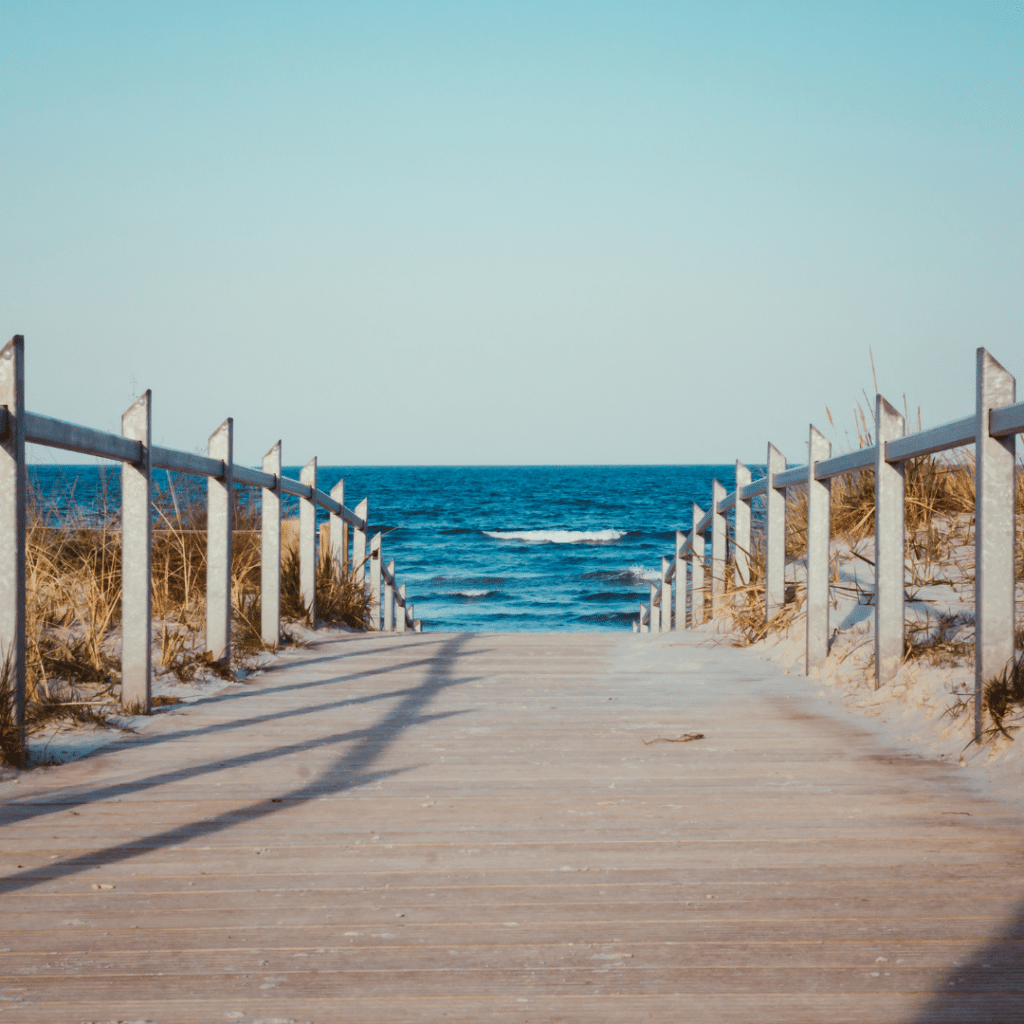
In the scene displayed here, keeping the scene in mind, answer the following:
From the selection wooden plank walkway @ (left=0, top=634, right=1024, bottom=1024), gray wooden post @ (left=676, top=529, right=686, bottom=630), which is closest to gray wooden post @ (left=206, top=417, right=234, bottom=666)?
wooden plank walkway @ (left=0, top=634, right=1024, bottom=1024)

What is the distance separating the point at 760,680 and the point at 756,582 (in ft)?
5.45

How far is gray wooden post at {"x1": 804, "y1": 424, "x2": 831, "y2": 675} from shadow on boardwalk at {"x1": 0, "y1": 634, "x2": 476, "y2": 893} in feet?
6.18

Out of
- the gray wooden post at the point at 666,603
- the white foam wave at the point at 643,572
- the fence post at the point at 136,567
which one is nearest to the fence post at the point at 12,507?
the fence post at the point at 136,567

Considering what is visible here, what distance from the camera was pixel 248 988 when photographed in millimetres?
1629

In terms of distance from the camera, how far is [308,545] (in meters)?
6.60

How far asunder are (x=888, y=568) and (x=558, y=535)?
30.8m

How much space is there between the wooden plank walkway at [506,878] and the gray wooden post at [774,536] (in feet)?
6.45

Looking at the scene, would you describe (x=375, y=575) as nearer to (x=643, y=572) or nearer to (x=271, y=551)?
(x=271, y=551)

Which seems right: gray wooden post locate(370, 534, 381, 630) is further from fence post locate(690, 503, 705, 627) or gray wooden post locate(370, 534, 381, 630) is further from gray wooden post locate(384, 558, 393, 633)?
fence post locate(690, 503, 705, 627)

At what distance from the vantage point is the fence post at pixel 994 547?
311cm

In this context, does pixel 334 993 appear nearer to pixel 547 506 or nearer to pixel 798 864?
pixel 798 864

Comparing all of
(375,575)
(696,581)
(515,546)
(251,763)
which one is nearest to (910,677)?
(251,763)

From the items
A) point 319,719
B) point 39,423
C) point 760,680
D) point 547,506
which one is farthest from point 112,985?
point 547,506

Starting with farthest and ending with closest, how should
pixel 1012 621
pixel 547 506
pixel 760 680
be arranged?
pixel 547 506 < pixel 760 680 < pixel 1012 621
